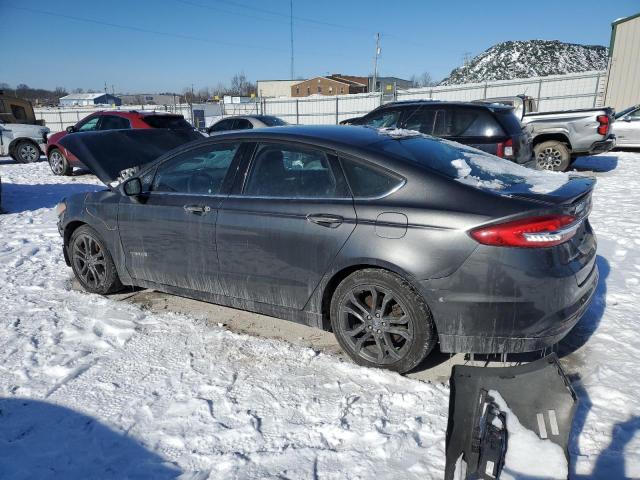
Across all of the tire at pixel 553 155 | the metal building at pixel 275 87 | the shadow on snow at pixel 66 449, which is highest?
the metal building at pixel 275 87

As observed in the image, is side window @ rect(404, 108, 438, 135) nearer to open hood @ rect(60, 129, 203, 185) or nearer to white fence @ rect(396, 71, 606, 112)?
open hood @ rect(60, 129, 203, 185)

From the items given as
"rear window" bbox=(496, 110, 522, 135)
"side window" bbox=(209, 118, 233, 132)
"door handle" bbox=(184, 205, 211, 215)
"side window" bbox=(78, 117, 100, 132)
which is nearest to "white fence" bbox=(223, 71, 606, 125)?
"side window" bbox=(209, 118, 233, 132)

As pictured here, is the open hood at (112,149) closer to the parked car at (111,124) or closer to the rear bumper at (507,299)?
the rear bumper at (507,299)

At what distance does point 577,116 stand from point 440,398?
1031cm

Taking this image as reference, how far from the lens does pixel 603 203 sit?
789cm

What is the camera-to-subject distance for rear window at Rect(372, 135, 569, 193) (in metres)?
2.98

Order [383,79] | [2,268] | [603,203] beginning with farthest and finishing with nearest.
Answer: [383,79], [603,203], [2,268]

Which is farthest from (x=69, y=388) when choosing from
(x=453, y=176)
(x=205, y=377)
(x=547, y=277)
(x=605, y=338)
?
(x=605, y=338)

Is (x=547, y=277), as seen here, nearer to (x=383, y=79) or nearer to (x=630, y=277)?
(x=630, y=277)

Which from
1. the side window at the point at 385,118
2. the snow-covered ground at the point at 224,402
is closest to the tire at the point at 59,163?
the side window at the point at 385,118

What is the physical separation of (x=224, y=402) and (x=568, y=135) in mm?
10877

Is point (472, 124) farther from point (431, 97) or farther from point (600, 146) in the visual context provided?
point (431, 97)

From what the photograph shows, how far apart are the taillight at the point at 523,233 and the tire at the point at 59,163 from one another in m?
12.5

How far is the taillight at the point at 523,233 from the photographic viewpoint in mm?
2613
